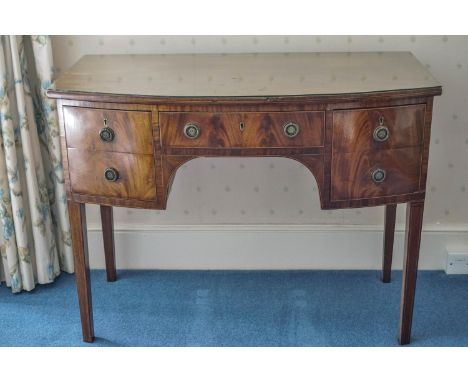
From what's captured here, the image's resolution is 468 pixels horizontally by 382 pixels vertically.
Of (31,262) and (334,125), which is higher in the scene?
(334,125)

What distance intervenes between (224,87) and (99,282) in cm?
103

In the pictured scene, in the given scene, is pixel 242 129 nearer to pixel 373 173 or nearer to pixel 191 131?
pixel 191 131

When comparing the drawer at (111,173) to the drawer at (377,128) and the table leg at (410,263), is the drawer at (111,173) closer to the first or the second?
the drawer at (377,128)

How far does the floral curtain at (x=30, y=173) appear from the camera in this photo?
2533mm

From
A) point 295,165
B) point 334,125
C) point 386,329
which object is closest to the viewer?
point 334,125

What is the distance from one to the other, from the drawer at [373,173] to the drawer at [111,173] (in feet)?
1.75

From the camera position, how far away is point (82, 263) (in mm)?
2344

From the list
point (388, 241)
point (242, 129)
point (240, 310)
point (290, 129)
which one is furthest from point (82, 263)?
point (388, 241)

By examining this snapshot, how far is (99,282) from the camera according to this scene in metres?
2.79

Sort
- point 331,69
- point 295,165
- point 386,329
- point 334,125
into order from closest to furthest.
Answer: point 334,125
point 331,69
point 386,329
point 295,165

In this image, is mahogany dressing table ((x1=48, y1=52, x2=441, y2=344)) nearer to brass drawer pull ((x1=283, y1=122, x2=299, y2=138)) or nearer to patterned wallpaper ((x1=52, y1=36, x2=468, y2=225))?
brass drawer pull ((x1=283, y1=122, x2=299, y2=138))
